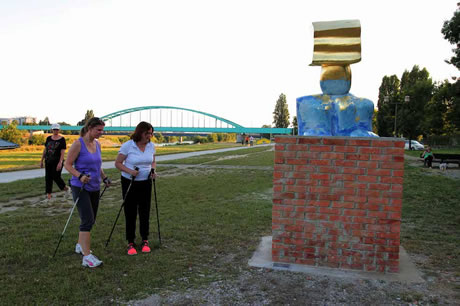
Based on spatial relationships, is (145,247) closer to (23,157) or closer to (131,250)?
(131,250)

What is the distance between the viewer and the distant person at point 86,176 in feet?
12.8

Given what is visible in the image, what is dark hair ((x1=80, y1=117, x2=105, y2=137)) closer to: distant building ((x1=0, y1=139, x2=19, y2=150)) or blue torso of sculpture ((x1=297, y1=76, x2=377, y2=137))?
blue torso of sculpture ((x1=297, y1=76, x2=377, y2=137))

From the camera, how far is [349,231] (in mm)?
3840

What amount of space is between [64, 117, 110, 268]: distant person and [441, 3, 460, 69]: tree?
24042 mm

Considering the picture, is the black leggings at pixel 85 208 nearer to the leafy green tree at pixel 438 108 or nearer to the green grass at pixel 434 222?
the green grass at pixel 434 222

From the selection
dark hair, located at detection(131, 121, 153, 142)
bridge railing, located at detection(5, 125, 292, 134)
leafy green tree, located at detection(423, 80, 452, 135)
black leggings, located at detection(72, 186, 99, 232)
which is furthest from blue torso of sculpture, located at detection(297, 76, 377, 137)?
bridge railing, located at detection(5, 125, 292, 134)

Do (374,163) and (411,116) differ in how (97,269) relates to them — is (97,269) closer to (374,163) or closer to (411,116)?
(374,163)

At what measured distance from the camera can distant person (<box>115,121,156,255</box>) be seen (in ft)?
14.3

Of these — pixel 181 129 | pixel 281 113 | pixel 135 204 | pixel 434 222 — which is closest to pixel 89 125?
pixel 135 204

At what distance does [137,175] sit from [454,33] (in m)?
24.2

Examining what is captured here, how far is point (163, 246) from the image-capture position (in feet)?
15.2

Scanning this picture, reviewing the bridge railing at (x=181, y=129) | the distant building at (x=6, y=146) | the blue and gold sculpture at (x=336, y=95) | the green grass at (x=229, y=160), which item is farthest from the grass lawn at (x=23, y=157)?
the bridge railing at (x=181, y=129)

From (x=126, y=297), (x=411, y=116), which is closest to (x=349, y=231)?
(x=126, y=297)

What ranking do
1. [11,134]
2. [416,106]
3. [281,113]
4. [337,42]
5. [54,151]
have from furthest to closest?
[281,113] → [416,106] → [11,134] → [54,151] → [337,42]
